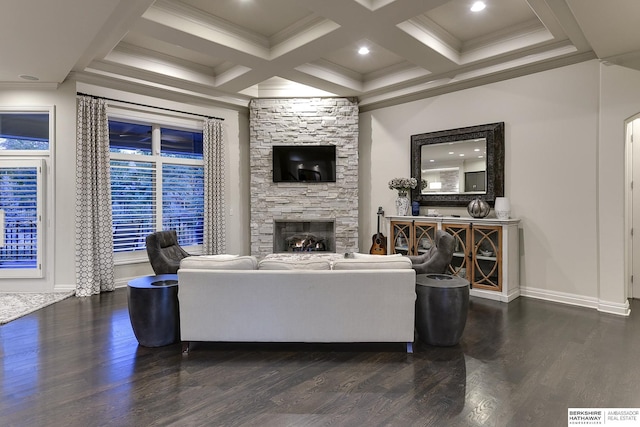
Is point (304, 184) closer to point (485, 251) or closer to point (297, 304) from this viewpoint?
point (485, 251)

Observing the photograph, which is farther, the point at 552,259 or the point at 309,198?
the point at 309,198

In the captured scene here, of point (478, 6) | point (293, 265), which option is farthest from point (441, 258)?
point (478, 6)

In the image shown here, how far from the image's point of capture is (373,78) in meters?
6.16

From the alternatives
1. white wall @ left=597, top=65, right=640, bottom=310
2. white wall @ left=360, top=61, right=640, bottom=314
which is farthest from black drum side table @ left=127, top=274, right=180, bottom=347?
white wall @ left=597, top=65, right=640, bottom=310

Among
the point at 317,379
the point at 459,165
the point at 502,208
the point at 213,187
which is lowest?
the point at 317,379

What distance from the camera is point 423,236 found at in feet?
18.6

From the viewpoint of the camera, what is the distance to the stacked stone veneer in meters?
6.59

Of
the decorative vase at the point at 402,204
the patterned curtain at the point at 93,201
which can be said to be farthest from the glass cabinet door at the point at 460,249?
the patterned curtain at the point at 93,201

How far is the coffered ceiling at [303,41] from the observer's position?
3.49 m

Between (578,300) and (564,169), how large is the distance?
167 cm

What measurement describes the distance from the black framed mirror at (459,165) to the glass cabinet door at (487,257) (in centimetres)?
58

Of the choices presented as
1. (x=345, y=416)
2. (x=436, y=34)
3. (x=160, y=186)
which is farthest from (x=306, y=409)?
(x=160, y=186)

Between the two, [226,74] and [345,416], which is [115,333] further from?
[226,74]

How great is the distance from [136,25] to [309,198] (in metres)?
3.73
